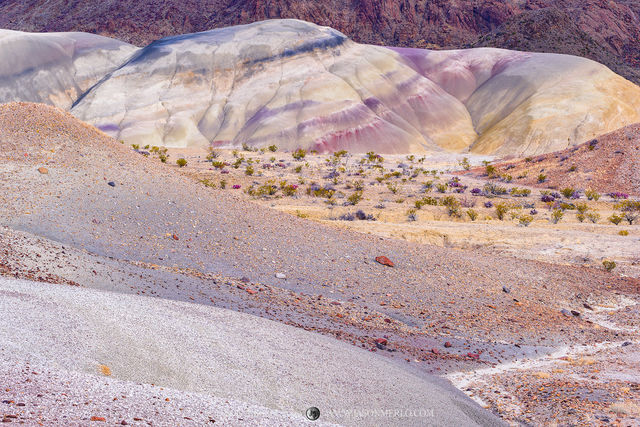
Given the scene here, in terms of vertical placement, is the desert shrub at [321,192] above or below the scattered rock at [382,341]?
below

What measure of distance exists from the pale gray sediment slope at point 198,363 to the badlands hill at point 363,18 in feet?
259

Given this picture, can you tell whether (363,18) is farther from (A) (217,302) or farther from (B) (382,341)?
(B) (382,341)

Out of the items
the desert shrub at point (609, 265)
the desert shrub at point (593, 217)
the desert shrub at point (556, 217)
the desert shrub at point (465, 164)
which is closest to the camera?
the desert shrub at point (609, 265)

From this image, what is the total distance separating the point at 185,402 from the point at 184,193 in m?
8.89

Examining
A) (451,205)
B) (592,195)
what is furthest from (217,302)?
(592,195)

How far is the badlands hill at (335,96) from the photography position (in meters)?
44.4

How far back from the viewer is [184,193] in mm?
12961

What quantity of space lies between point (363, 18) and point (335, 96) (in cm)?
4421

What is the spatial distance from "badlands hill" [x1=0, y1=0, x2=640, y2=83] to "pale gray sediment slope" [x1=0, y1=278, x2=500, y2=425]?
3113 inches

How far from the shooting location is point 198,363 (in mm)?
5508

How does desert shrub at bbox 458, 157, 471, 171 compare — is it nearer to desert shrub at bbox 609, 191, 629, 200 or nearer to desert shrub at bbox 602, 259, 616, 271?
desert shrub at bbox 609, 191, 629, 200

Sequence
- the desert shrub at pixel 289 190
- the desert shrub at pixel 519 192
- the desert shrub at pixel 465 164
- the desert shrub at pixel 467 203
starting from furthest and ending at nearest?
the desert shrub at pixel 465 164, the desert shrub at pixel 519 192, the desert shrub at pixel 289 190, the desert shrub at pixel 467 203

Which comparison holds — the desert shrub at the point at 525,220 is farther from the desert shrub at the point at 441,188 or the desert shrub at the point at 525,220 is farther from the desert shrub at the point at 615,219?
the desert shrub at the point at 441,188

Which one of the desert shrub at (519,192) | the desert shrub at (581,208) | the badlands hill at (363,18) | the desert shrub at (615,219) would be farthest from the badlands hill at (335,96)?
the badlands hill at (363,18)
